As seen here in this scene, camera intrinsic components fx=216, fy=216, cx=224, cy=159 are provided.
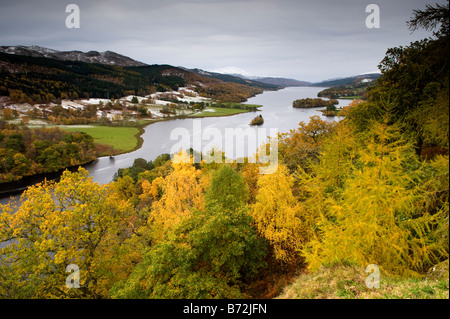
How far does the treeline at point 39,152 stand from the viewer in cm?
4466

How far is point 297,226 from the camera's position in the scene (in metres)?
11.7

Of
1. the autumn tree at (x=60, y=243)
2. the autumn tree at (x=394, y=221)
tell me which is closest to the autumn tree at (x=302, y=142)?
the autumn tree at (x=394, y=221)

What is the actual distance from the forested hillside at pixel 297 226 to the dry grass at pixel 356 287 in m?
0.09

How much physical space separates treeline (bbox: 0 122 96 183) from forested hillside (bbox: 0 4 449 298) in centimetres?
4668

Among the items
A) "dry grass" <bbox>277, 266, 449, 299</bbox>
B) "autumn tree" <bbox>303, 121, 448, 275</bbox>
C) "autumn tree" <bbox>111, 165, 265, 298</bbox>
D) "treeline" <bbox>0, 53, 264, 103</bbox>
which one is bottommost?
"autumn tree" <bbox>111, 165, 265, 298</bbox>

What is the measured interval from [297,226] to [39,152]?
201 feet

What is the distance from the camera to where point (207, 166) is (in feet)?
97.7

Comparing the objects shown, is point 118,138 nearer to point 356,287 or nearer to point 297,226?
point 297,226

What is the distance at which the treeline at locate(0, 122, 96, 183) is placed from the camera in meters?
44.7

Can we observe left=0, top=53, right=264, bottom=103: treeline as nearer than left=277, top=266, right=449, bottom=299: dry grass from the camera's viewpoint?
No

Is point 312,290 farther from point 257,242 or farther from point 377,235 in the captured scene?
point 257,242

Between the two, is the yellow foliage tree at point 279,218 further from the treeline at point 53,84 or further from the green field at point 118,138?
the treeline at point 53,84

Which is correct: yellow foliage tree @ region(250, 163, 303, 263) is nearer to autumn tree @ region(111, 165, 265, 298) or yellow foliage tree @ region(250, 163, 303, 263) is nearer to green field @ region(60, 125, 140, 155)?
autumn tree @ region(111, 165, 265, 298)

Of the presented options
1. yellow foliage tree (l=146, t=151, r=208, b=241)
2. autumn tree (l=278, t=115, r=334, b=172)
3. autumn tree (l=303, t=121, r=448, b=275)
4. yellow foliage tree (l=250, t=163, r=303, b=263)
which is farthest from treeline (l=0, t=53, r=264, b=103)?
autumn tree (l=303, t=121, r=448, b=275)
